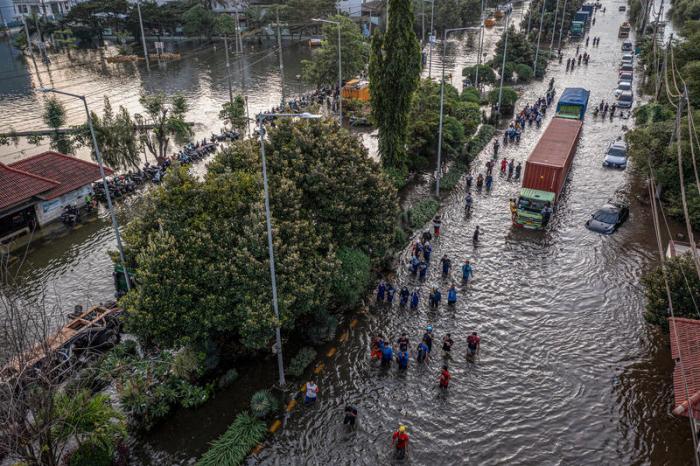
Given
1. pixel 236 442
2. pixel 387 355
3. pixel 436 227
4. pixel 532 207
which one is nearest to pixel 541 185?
pixel 532 207

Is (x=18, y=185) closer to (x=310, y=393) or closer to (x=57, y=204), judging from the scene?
(x=57, y=204)

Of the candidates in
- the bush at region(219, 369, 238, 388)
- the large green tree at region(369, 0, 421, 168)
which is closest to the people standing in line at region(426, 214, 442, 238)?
the large green tree at region(369, 0, 421, 168)

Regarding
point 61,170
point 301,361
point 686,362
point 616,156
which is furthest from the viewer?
point 616,156

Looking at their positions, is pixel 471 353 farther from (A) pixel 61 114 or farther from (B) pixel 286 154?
(A) pixel 61 114

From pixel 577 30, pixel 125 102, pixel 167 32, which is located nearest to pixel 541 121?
pixel 125 102

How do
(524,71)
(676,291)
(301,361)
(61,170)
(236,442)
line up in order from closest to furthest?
(236,442), (676,291), (301,361), (61,170), (524,71)

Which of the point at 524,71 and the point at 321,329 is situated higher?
the point at 524,71

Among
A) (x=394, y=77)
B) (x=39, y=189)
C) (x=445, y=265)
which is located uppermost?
(x=394, y=77)

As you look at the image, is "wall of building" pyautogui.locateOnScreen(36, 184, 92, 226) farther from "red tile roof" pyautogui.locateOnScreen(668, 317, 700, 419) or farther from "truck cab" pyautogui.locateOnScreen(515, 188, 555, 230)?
"red tile roof" pyautogui.locateOnScreen(668, 317, 700, 419)
